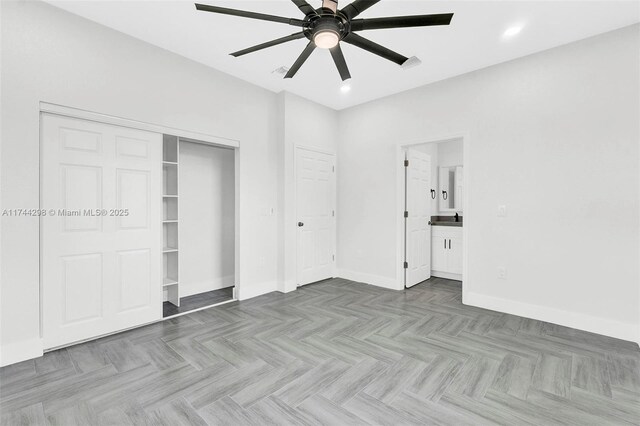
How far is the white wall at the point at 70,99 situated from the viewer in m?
2.47

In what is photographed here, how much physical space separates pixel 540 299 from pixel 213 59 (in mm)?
4613

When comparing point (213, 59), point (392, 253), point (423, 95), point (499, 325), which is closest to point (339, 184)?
point (392, 253)

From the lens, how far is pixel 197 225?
4.39 m

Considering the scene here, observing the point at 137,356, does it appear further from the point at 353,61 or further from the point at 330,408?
the point at 353,61

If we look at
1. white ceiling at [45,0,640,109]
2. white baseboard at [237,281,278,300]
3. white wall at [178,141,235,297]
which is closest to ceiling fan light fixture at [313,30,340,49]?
white ceiling at [45,0,640,109]

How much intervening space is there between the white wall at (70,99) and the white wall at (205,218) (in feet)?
2.14

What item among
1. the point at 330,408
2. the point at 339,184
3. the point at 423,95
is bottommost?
the point at 330,408

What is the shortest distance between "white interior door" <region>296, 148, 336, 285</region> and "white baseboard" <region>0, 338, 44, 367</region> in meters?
2.97

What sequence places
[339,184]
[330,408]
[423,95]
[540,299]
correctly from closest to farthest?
1. [330,408]
2. [540,299]
3. [423,95]
4. [339,184]

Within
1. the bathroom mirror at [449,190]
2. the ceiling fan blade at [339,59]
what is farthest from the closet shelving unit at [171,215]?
the bathroom mirror at [449,190]

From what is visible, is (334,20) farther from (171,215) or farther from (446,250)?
(446,250)

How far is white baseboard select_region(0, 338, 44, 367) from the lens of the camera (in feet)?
7.98

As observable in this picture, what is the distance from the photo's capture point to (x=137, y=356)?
262cm

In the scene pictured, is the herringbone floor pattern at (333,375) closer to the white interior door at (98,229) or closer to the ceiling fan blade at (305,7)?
the white interior door at (98,229)
